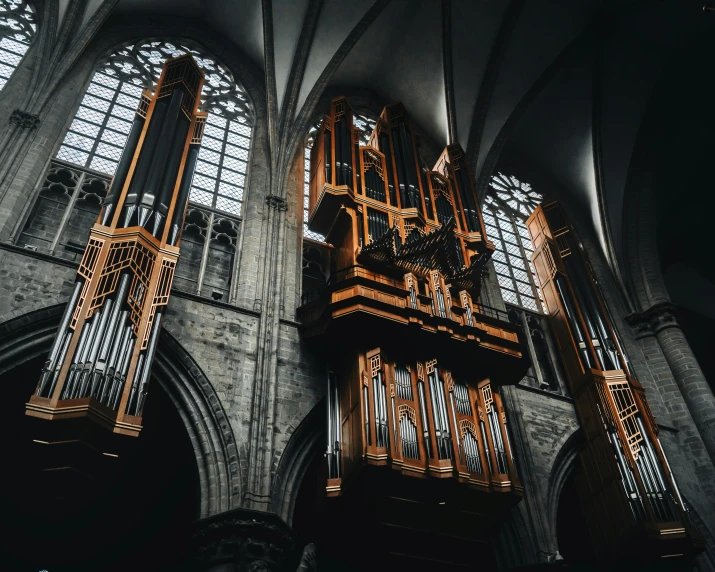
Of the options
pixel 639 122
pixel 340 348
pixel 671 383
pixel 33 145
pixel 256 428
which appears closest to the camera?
pixel 256 428

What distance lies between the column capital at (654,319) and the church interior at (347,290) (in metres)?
0.07

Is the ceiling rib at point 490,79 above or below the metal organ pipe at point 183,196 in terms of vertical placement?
above

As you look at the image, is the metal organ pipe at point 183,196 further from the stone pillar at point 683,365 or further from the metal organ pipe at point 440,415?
the stone pillar at point 683,365

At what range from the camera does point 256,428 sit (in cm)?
998

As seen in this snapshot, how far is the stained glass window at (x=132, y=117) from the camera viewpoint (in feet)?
43.9

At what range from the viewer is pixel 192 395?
33.1 feet

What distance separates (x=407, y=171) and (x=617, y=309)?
6.41m

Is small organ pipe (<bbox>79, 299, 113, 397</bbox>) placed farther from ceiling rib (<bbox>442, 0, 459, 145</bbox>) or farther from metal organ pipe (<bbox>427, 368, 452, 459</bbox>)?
ceiling rib (<bbox>442, 0, 459, 145</bbox>)

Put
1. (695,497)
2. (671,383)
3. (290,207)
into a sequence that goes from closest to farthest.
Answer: (695,497) < (290,207) < (671,383)

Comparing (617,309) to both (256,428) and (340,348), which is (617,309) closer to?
(340,348)

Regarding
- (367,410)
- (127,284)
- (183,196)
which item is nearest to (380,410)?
(367,410)

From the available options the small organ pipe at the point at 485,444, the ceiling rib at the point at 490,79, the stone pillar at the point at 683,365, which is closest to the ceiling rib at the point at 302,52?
the ceiling rib at the point at 490,79

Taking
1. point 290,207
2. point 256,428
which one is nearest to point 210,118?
point 290,207

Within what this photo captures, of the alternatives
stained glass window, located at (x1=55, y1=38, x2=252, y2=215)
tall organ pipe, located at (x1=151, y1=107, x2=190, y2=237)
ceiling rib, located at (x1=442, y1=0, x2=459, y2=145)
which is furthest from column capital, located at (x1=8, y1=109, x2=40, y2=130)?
ceiling rib, located at (x1=442, y1=0, x2=459, y2=145)
